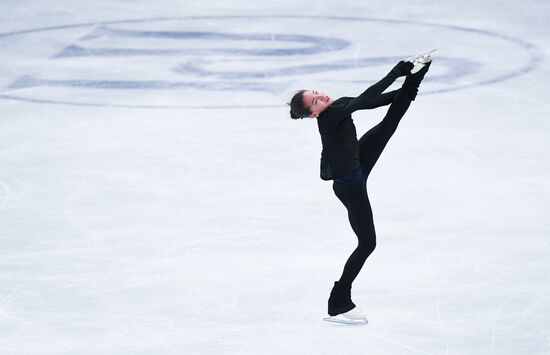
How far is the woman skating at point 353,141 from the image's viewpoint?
5.79m

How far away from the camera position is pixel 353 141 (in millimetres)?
5988

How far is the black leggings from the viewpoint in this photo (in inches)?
237

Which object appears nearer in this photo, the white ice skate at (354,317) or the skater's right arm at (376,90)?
the skater's right arm at (376,90)

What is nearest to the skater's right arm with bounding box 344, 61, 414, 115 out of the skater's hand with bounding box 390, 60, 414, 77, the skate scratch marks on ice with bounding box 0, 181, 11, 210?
the skater's hand with bounding box 390, 60, 414, 77

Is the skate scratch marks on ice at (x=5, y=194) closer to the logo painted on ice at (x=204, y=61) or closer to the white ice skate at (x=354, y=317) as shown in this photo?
the logo painted on ice at (x=204, y=61)

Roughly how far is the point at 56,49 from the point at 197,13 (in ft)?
10.1

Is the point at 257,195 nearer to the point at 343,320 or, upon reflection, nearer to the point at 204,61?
the point at 343,320

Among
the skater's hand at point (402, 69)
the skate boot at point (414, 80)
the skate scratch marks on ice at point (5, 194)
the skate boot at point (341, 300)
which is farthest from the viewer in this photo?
the skate scratch marks on ice at point (5, 194)

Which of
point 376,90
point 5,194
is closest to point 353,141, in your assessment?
point 376,90

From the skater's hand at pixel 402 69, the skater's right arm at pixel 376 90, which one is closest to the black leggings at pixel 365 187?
the skater's right arm at pixel 376 90

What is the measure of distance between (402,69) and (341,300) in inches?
55.3

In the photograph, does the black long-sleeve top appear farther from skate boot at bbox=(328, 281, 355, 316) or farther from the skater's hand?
skate boot at bbox=(328, 281, 355, 316)

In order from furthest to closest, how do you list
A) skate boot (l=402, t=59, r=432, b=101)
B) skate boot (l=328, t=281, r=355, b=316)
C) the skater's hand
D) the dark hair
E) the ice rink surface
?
the ice rink surface, skate boot (l=328, t=281, r=355, b=316), the dark hair, skate boot (l=402, t=59, r=432, b=101), the skater's hand

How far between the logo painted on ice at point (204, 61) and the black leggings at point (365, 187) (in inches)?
232
